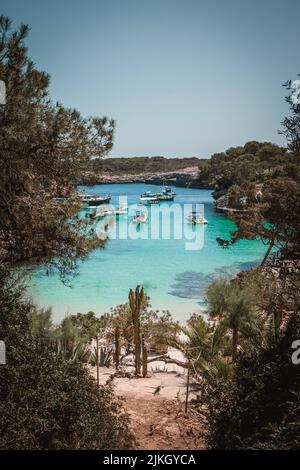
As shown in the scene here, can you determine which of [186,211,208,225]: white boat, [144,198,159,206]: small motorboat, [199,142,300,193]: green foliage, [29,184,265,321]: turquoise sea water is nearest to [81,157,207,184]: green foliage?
[199,142,300,193]: green foliage

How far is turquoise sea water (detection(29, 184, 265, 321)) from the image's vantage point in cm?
2269

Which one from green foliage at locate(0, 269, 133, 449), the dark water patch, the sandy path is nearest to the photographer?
green foliage at locate(0, 269, 133, 449)

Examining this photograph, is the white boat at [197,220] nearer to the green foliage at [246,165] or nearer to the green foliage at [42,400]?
the green foliage at [246,165]

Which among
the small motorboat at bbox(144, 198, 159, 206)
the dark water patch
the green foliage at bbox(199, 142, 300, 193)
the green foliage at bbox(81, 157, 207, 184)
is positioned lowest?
the dark water patch

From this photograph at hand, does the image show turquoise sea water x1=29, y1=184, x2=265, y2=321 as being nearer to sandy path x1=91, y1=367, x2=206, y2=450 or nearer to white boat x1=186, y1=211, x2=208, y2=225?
white boat x1=186, y1=211, x2=208, y2=225

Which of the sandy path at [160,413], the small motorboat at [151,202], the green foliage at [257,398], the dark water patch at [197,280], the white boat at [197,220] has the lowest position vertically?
the dark water patch at [197,280]

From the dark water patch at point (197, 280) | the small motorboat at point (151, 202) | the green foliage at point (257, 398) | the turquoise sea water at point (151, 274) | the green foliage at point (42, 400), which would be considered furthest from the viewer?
the small motorboat at point (151, 202)

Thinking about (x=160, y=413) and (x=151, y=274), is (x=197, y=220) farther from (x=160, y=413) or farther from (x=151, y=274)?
(x=160, y=413)

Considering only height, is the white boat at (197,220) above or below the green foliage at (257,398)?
above

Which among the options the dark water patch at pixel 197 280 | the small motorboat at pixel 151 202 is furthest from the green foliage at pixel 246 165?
the dark water patch at pixel 197 280

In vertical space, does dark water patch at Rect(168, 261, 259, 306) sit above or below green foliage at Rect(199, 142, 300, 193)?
below

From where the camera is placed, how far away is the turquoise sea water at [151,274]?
2269cm

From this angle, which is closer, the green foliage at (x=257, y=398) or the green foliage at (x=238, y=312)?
the green foliage at (x=257, y=398)

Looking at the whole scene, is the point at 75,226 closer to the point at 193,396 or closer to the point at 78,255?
the point at 78,255
